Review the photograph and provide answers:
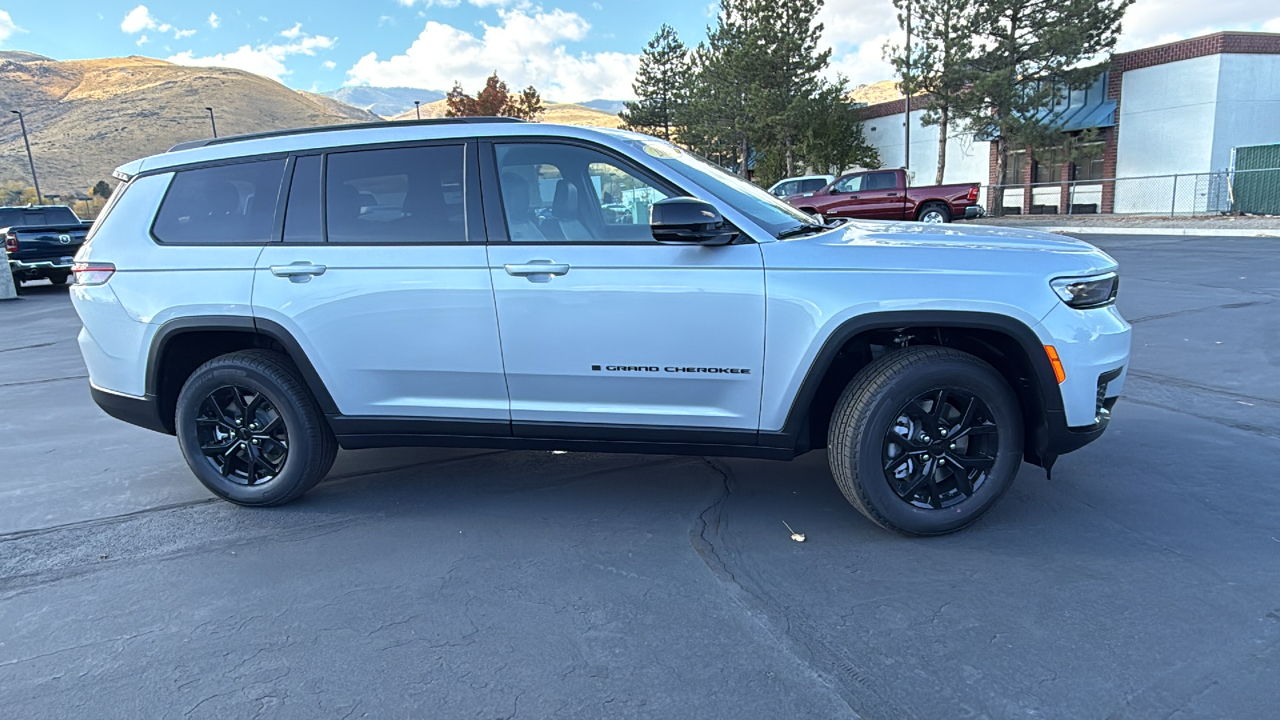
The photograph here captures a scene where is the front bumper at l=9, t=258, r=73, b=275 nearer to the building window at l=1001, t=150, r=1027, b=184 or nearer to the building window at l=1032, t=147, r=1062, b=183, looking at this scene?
the building window at l=1032, t=147, r=1062, b=183

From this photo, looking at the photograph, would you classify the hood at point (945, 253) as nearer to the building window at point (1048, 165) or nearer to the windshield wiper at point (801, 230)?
the windshield wiper at point (801, 230)

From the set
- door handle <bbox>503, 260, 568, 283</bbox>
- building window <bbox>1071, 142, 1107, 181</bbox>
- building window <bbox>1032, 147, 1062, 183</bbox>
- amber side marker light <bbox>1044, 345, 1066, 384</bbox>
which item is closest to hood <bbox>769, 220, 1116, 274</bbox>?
amber side marker light <bbox>1044, 345, 1066, 384</bbox>

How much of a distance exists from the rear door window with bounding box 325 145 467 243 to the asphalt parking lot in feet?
4.67

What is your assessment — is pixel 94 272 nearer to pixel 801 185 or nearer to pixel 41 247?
pixel 41 247

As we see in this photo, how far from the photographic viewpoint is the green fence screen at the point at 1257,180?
22.3 m

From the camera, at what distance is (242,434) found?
397cm

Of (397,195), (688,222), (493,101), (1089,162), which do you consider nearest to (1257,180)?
(1089,162)

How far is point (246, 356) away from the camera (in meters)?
3.91

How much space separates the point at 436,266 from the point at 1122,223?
81.4 ft

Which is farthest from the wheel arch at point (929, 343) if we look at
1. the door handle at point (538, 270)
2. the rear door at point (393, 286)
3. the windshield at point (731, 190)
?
the rear door at point (393, 286)

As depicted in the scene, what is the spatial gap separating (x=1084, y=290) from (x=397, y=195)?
3.15m

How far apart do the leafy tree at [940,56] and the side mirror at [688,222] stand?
93.8 ft

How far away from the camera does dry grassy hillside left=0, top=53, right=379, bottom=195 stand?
7831cm

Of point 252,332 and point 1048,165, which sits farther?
point 1048,165
